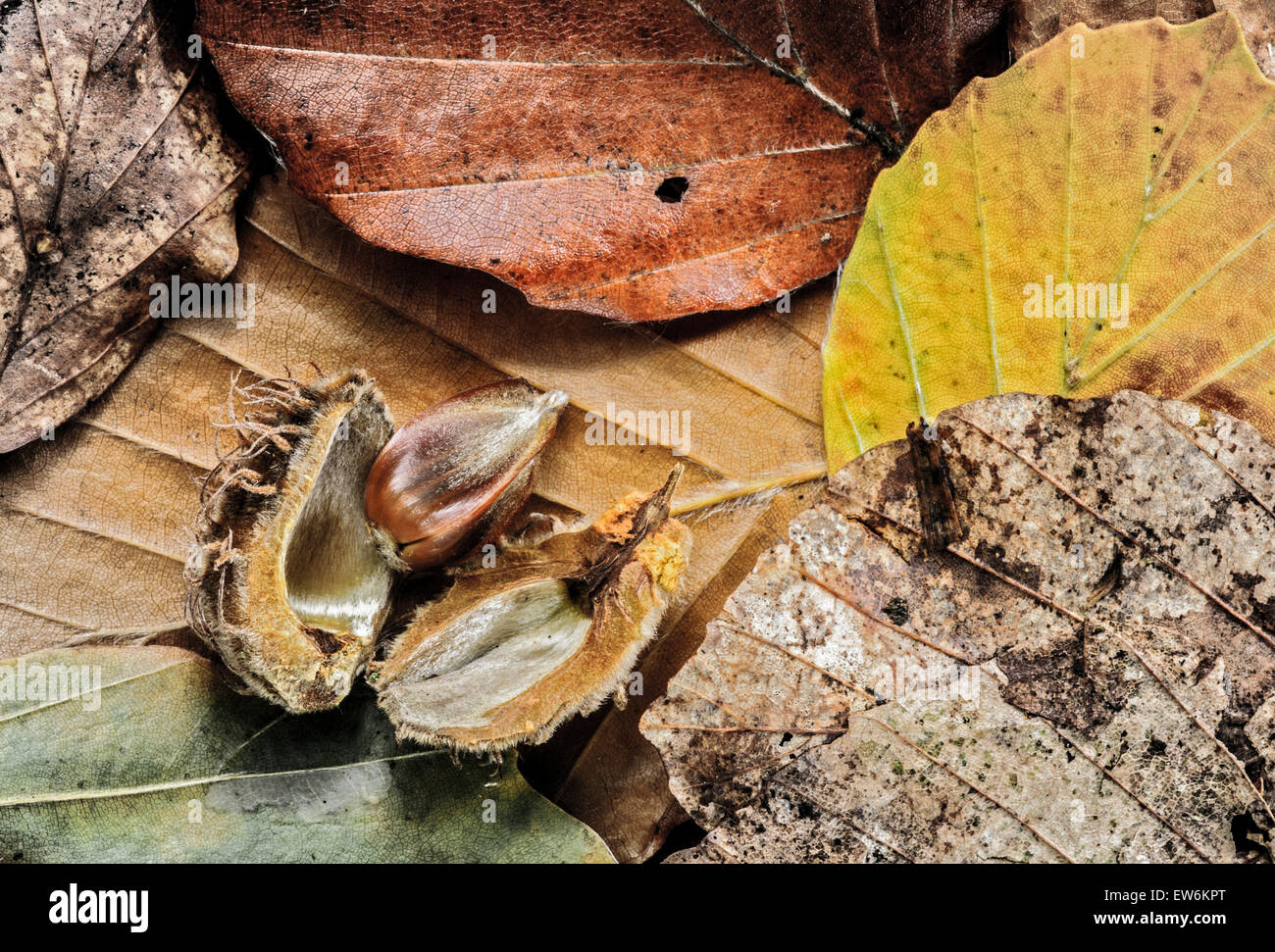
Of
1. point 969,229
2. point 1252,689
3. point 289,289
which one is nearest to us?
point 1252,689

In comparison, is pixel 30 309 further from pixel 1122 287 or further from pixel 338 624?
pixel 1122 287

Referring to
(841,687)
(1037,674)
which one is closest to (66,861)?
(841,687)

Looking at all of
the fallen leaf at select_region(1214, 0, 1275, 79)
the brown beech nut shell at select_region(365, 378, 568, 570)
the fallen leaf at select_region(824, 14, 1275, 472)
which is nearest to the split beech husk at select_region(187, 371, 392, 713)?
the brown beech nut shell at select_region(365, 378, 568, 570)

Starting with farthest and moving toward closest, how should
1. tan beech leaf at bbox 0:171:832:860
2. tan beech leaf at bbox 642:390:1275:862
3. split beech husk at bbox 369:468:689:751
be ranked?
tan beech leaf at bbox 0:171:832:860, split beech husk at bbox 369:468:689:751, tan beech leaf at bbox 642:390:1275:862

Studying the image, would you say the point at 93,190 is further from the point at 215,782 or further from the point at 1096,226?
the point at 1096,226

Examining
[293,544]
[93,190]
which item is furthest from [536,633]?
[93,190]

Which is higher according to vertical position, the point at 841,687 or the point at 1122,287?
the point at 1122,287

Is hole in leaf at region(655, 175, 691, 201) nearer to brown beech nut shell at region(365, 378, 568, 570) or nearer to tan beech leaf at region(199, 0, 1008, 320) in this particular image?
tan beech leaf at region(199, 0, 1008, 320)
